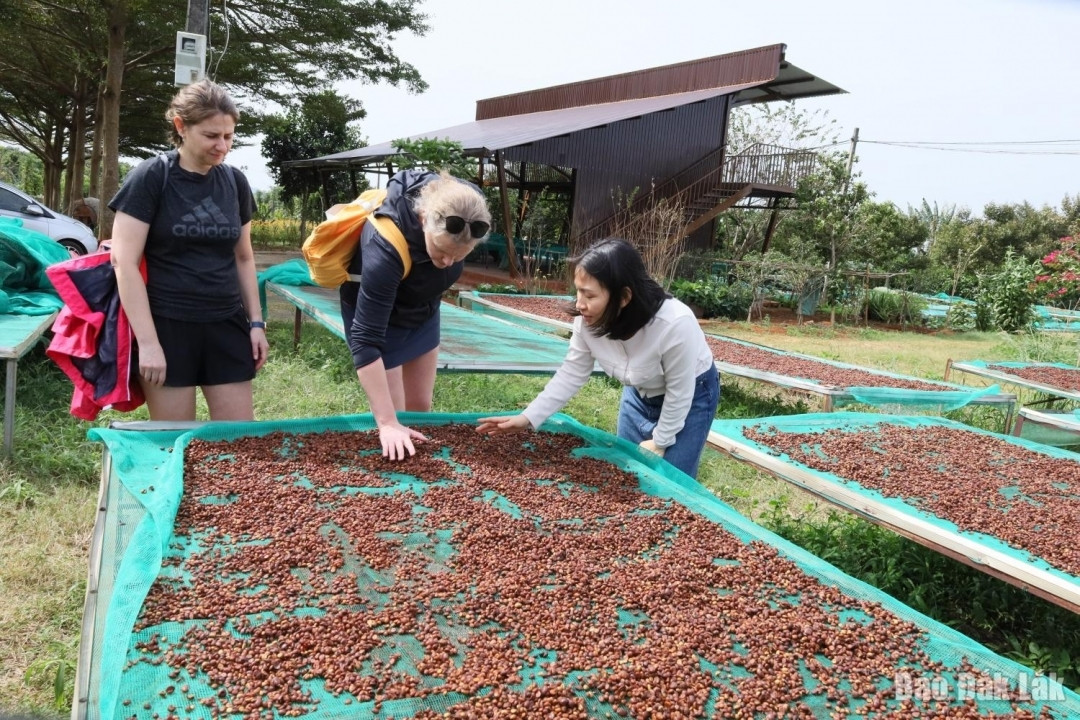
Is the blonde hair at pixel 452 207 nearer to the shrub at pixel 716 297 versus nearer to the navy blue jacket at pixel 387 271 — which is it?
the navy blue jacket at pixel 387 271

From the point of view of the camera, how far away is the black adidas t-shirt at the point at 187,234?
86.6 inches

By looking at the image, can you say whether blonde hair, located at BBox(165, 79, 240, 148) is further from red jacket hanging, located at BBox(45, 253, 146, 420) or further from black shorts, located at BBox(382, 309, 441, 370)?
black shorts, located at BBox(382, 309, 441, 370)

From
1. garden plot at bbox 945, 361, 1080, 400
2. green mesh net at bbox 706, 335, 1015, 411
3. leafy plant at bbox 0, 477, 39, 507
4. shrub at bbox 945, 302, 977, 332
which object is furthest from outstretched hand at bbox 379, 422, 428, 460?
shrub at bbox 945, 302, 977, 332

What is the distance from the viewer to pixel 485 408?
489cm

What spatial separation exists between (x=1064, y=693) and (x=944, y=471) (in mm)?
1835

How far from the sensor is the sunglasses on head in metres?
2.14

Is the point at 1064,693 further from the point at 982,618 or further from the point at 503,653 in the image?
the point at 982,618

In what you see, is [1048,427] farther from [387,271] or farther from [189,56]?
[189,56]

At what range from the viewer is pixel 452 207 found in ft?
7.06

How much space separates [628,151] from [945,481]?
39.7 feet

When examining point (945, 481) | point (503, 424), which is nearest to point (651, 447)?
point (503, 424)

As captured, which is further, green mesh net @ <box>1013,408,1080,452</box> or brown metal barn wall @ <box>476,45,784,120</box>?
brown metal barn wall @ <box>476,45,784,120</box>

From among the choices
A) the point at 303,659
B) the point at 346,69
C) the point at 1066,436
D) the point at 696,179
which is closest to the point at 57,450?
the point at 303,659

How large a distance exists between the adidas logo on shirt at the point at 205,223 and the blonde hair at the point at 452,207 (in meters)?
0.65
